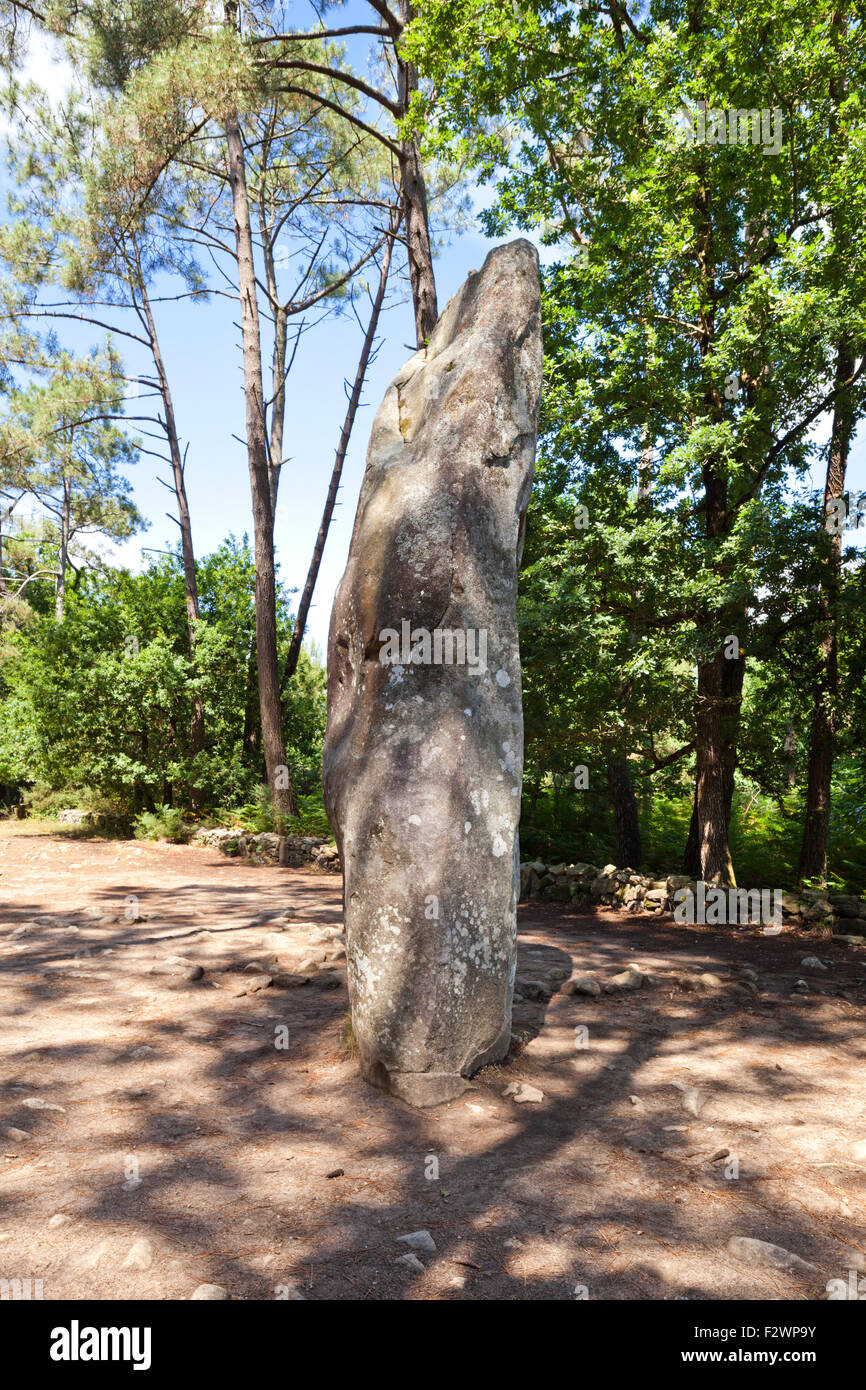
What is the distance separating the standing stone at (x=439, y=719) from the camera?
13.3 ft

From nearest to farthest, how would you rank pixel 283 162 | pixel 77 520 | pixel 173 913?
pixel 173 913, pixel 283 162, pixel 77 520

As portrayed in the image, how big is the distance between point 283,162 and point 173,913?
1692 centimetres

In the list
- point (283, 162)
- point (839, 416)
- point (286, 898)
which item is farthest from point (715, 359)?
point (283, 162)

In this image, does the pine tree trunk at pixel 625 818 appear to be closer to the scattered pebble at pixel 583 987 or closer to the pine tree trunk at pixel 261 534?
the scattered pebble at pixel 583 987

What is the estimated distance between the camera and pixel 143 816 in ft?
47.0

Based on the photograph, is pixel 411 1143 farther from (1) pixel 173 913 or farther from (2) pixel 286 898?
(2) pixel 286 898

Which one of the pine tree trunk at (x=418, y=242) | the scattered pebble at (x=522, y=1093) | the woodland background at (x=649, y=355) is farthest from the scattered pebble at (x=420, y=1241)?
the pine tree trunk at (x=418, y=242)

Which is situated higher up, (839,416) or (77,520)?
(77,520)

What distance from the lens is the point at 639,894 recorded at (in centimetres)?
991

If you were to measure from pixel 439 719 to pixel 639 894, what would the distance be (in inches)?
259

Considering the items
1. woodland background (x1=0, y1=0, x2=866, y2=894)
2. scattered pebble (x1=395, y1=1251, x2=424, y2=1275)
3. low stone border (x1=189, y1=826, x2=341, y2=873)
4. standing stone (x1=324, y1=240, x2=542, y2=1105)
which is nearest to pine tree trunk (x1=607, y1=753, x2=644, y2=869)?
woodland background (x1=0, y1=0, x2=866, y2=894)

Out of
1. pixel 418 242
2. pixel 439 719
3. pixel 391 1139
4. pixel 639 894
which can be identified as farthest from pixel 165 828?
pixel 391 1139

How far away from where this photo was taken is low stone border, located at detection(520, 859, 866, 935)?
883 centimetres

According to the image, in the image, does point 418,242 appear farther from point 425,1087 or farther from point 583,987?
point 425,1087
